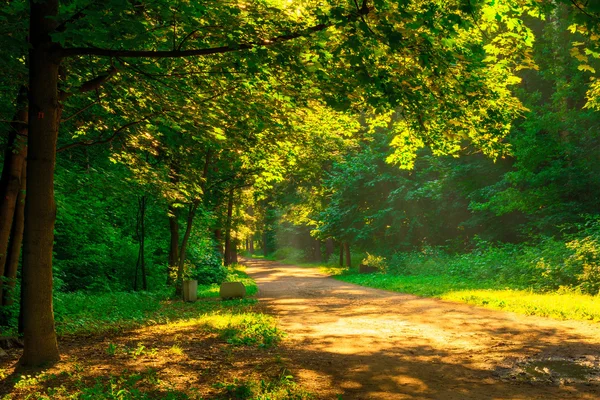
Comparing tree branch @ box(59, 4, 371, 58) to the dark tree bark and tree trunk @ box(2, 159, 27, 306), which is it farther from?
the dark tree bark

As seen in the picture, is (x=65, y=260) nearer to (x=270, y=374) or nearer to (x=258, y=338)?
(x=258, y=338)

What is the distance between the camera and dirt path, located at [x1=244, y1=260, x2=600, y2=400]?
21.1 ft

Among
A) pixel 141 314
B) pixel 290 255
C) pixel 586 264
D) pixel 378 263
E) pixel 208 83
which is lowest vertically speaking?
pixel 141 314

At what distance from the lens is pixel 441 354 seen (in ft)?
28.0

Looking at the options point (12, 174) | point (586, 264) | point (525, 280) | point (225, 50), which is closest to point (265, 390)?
point (225, 50)

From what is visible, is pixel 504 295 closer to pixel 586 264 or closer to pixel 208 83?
pixel 586 264

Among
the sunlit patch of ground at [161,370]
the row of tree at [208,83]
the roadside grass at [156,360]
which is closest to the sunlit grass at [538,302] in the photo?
the row of tree at [208,83]

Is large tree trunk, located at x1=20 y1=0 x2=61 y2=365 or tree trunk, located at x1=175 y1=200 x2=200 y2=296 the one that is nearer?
large tree trunk, located at x1=20 y1=0 x2=61 y2=365

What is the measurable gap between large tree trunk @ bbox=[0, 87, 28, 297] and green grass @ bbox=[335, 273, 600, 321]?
37.9 feet

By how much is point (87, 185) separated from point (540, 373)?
28.6 ft

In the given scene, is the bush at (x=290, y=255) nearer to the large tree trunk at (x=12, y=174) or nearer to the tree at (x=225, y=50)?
the large tree trunk at (x=12, y=174)

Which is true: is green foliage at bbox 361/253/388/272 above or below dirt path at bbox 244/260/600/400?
above

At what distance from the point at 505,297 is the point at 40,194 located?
12796mm

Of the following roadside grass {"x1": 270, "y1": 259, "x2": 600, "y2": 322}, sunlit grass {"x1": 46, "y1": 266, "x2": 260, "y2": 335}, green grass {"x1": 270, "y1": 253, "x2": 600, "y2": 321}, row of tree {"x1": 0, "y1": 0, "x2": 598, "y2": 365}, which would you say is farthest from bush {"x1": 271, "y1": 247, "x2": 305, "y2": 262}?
row of tree {"x1": 0, "y1": 0, "x2": 598, "y2": 365}
